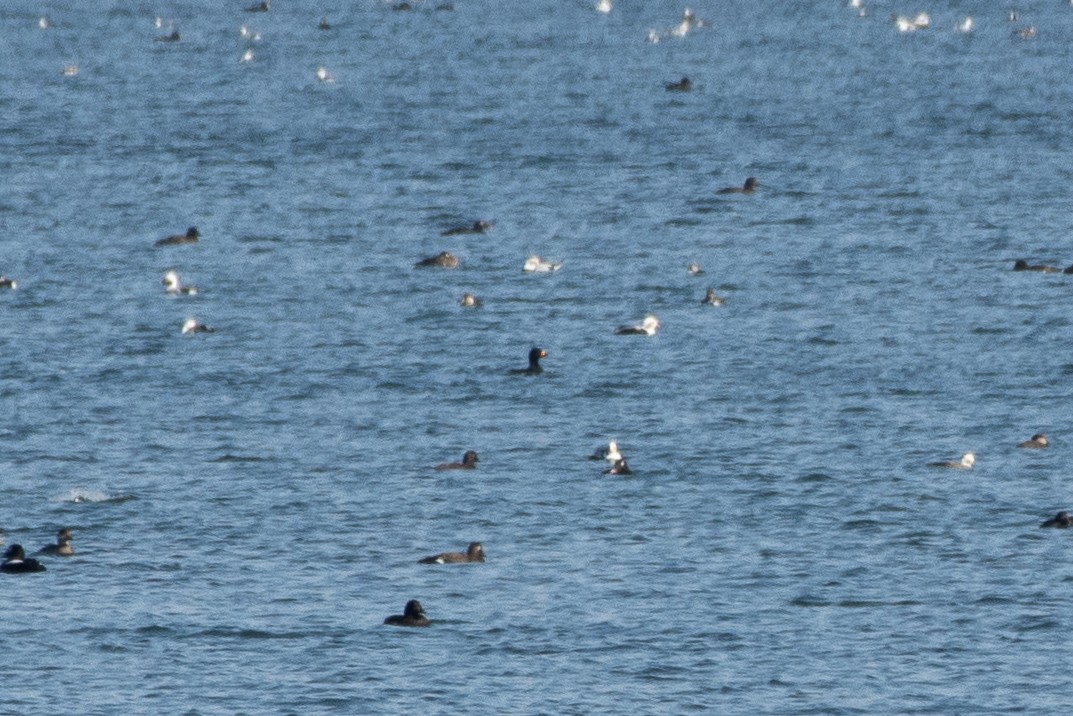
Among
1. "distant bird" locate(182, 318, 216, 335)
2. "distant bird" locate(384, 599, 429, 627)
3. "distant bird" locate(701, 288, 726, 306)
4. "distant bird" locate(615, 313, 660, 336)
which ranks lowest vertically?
"distant bird" locate(384, 599, 429, 627)

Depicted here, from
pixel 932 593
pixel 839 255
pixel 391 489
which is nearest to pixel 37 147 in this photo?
pixel 839 255

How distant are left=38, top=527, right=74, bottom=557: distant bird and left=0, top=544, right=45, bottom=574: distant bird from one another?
1.14ft

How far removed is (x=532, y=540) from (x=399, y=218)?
29835mm

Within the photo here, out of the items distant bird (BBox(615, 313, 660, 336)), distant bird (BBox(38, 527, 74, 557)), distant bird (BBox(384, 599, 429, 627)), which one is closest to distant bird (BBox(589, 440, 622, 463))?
distant bird (BBox(384, 599, 429, 627))

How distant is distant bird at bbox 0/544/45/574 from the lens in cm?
3947

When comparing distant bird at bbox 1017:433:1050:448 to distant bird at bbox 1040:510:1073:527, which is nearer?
distant bird at bbox 1040:510:1073:527

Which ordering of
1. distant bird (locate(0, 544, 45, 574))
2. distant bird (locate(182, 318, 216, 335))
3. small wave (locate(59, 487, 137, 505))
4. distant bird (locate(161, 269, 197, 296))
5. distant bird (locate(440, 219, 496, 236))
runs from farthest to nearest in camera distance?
distant bird (locate(440, 219, 496, 236)) → distant bird (locate(161, 269, 197, 296)) → distant bird (locate(182, 318, 216, 335)) → small wave (locate(59, 487, 137, 505)) → distant bird (locate(0, 544, 45, 574))

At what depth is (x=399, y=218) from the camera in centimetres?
7044

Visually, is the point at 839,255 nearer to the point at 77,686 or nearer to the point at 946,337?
the point at 946,337

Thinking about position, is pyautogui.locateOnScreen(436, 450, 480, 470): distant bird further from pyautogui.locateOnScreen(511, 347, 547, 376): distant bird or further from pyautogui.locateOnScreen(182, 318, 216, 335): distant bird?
pyautogui.locateOnScreen(182, 318, 216, 335): distant bird

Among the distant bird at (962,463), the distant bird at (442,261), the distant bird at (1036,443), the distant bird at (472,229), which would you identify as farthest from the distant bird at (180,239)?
the distant bird at (962,463)

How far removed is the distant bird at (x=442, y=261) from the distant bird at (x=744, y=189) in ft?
36.7

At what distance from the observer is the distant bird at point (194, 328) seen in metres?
57.1

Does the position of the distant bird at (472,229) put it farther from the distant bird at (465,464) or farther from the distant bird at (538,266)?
the distant bird at (465,464)
